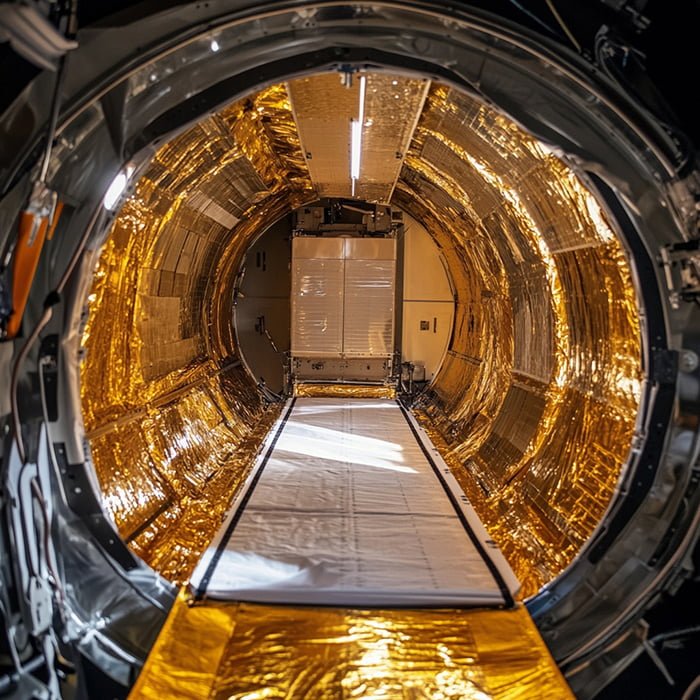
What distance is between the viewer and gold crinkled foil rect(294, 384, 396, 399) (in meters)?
8.77

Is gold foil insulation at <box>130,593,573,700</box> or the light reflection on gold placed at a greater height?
the light reflection on gold

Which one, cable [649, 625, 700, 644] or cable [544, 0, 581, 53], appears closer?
cable [544, 0, 581, 53]

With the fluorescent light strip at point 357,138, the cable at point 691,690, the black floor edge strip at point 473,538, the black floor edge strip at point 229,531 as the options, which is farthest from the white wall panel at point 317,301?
the cable at point 691,690

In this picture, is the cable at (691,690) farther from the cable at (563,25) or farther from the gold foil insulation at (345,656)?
the cable at (563,25)

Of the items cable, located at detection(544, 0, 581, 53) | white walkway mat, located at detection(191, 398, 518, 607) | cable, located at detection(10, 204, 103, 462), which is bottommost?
white walkway mat, located at detection(191, 398, 518, 607)

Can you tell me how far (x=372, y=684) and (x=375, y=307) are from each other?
6363mm

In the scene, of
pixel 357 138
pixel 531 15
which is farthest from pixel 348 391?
pixel 531 15

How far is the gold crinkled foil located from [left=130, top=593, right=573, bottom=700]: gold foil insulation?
5554mm

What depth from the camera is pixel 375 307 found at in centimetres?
876

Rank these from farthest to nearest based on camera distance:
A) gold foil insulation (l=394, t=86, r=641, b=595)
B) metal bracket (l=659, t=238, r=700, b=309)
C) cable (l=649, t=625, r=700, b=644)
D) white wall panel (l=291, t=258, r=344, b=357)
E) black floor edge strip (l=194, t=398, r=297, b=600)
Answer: white wall panel (l=291, t=258, r=344, b=357) → gold foil insulation (l=394, t=86, r=641, b=595) → black floor edge strip (l=194, t=398, r=297, b=600) → cable (l=649, t=625, r=700, b=644) → metal bracket (l=659, t=238, r=700, b=309)

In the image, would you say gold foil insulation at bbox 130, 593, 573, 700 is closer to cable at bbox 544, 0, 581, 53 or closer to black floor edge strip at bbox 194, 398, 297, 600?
black floor edge strip at bbox 194, 398, 297, 600

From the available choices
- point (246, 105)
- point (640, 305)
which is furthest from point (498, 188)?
point (640, 305)

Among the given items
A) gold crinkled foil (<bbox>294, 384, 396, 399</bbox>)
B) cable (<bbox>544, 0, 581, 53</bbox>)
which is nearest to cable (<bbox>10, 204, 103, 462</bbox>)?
cable (<bbox>544, 0, 581, 53</bbox>)

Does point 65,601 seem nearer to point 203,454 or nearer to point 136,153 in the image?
point 136,153
